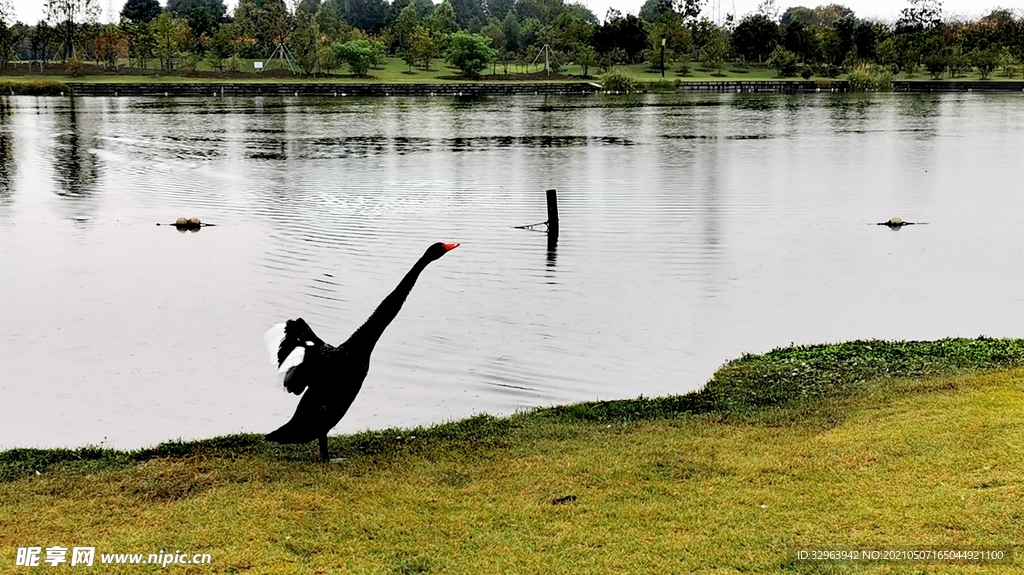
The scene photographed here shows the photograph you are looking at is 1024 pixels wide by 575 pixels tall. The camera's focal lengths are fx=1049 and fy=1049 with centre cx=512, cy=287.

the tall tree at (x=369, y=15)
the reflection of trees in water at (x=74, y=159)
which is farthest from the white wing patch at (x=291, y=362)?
the tall tree at (x=369, y=15)

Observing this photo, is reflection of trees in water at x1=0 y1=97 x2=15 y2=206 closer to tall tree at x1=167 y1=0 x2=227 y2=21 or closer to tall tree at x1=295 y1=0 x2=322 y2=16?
tall tree at x1=295 y1=0 x2=322 y2=16

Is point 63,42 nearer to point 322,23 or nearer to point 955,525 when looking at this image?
point 322,23

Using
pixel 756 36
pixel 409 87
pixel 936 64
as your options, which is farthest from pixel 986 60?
pixel 409 87

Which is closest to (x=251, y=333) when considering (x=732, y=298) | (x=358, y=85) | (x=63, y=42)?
(x=732, y=298)

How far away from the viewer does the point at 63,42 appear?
121250 mm

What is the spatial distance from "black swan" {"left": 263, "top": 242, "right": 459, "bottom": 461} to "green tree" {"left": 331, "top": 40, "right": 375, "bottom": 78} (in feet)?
347

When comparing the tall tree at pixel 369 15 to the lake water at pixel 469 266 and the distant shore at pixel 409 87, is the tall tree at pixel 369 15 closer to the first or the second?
the distant shore at pixel 409 87

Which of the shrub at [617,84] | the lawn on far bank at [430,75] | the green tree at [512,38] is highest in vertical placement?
the green tree at [512,38]

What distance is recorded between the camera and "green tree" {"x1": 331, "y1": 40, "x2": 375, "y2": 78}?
110 meters

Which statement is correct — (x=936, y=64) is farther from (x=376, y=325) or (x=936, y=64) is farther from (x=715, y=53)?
(x=376, y=325)

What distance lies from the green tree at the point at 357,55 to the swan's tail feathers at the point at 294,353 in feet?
347

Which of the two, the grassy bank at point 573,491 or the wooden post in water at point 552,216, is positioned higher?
the wooden post in water at point 552,216

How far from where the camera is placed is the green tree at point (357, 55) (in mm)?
109812

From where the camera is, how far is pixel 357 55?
362ft
